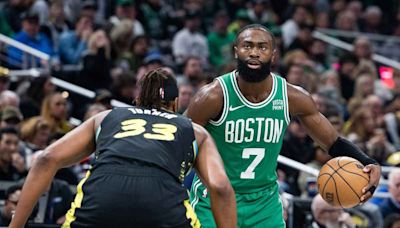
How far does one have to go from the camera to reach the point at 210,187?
5.57 metres

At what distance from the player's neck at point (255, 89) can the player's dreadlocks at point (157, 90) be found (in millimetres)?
1491

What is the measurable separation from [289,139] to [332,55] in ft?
22.1

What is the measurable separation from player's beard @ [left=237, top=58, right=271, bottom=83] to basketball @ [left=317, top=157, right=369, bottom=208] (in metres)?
0.81

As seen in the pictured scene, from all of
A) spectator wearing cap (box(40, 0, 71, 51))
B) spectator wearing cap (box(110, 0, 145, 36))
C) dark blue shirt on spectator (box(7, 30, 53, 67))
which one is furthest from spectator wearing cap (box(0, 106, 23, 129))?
spectator wearing cap (box(110, 0, 145, 36))

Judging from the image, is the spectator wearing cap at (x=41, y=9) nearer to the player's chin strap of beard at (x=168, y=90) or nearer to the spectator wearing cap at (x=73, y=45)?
the spectator wearing cap at (x=73, y=45)

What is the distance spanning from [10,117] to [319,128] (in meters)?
4.99

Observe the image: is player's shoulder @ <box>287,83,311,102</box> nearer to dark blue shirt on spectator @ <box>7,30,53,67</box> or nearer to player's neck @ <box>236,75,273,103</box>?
player's neck @ <box>236,75,273,103</box>

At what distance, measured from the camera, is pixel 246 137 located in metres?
7.27

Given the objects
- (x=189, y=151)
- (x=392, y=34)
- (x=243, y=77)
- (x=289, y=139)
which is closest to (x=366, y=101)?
(x=289, y=139)

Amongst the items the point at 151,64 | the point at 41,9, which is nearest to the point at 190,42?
the point at 41,9

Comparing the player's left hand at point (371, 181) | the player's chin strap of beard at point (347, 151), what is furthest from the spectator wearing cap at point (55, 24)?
the player's left hand at point (371, 181)

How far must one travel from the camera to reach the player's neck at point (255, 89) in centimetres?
732

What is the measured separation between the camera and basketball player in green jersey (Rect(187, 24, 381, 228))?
720 centimetres

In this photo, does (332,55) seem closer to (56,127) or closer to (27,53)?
(27,53)
